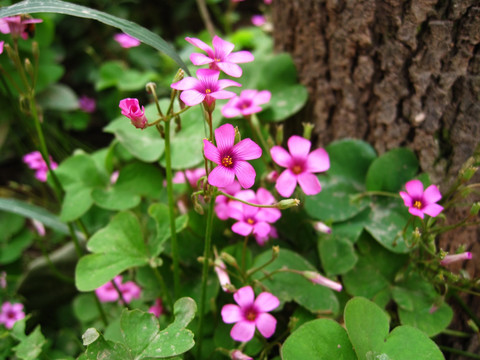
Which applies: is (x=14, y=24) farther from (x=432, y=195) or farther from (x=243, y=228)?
(x=432, y=195)

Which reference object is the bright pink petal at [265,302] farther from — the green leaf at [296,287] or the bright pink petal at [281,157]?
the bright pink petal at [281,157]

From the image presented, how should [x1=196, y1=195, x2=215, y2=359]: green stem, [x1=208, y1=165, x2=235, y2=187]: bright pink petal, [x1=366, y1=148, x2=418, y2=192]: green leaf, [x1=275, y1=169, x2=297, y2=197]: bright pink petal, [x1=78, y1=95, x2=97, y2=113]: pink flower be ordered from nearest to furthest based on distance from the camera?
[x1=208, y1=165, x2=235, y2=187]: bright pink petal → [x1=196, y1=195, x2=215, y2=359]: green stem → [x1=275, y1=169, x2=297, y2=197]: bright pink petal → [x1=366, y1=148, x2=418, y2=192]: green leaf → [x1=78, y1=95, x2=97, y2=113]: pink flower

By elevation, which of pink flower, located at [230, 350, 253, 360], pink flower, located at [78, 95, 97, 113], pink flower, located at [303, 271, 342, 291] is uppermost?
pink flower, located at [303, 271, 342, 291]

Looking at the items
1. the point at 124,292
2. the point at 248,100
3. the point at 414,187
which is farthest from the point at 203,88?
the point at 124,292

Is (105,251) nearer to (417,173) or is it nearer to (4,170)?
(417,173)

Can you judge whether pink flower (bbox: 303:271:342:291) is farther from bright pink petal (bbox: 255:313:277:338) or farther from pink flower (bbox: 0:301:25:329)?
pink flower (bbox: 0:301:25:329)

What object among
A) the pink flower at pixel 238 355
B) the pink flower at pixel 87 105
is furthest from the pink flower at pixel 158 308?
the pink flower at pixel 87 105

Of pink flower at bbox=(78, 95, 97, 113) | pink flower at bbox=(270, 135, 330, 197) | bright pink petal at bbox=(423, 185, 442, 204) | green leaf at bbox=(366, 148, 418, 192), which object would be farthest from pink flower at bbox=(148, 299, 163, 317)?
pink flower at bbox=(78, 95, 97, 113)
